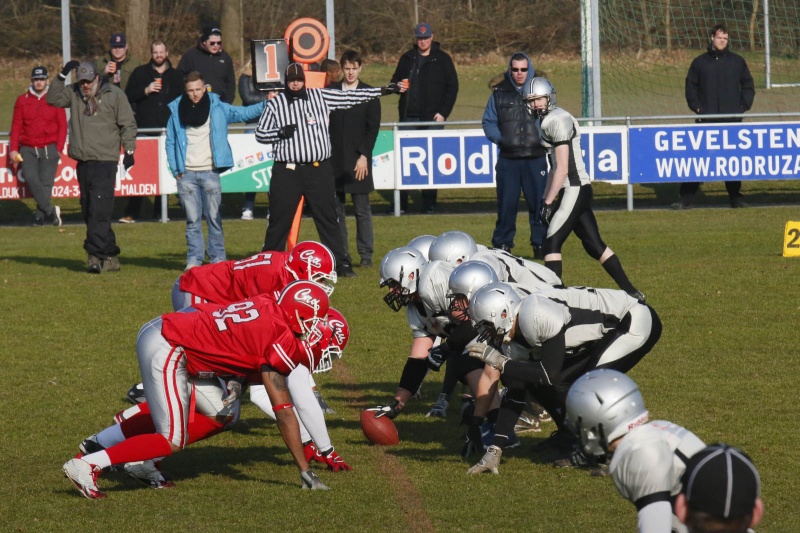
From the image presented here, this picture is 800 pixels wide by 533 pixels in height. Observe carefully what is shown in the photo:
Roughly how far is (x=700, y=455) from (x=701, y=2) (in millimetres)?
21052

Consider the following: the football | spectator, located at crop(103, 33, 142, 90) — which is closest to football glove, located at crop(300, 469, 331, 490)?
the football

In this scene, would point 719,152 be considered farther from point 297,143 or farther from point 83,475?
point 83,475

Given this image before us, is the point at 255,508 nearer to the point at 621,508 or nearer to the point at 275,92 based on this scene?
the point at 621,508

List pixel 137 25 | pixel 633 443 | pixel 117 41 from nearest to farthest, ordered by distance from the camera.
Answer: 1. pixel 633 443
2. pixel 117 41
3. pixel 137 25

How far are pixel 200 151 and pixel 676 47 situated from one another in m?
12.6

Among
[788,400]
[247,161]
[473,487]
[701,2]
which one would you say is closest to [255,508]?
[473,487]

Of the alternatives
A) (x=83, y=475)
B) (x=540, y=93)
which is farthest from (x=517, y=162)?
(x=83, y=475)

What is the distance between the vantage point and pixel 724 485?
3346 millimetres

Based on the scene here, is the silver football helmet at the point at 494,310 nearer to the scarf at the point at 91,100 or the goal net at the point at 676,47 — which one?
the scarf at the point at 91,100

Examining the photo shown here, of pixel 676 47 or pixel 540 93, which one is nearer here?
pixel 540 93

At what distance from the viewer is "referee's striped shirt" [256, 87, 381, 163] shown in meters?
11.8

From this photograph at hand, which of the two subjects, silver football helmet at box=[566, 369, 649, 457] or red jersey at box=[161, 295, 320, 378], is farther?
red jersey at box=[161, 295, 320, 378]

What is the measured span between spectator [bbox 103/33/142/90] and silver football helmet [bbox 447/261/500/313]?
31.8 feet

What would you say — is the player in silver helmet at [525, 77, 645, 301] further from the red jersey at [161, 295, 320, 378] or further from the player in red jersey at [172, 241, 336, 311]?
the red jersey at [161, 295, 320, 378]
